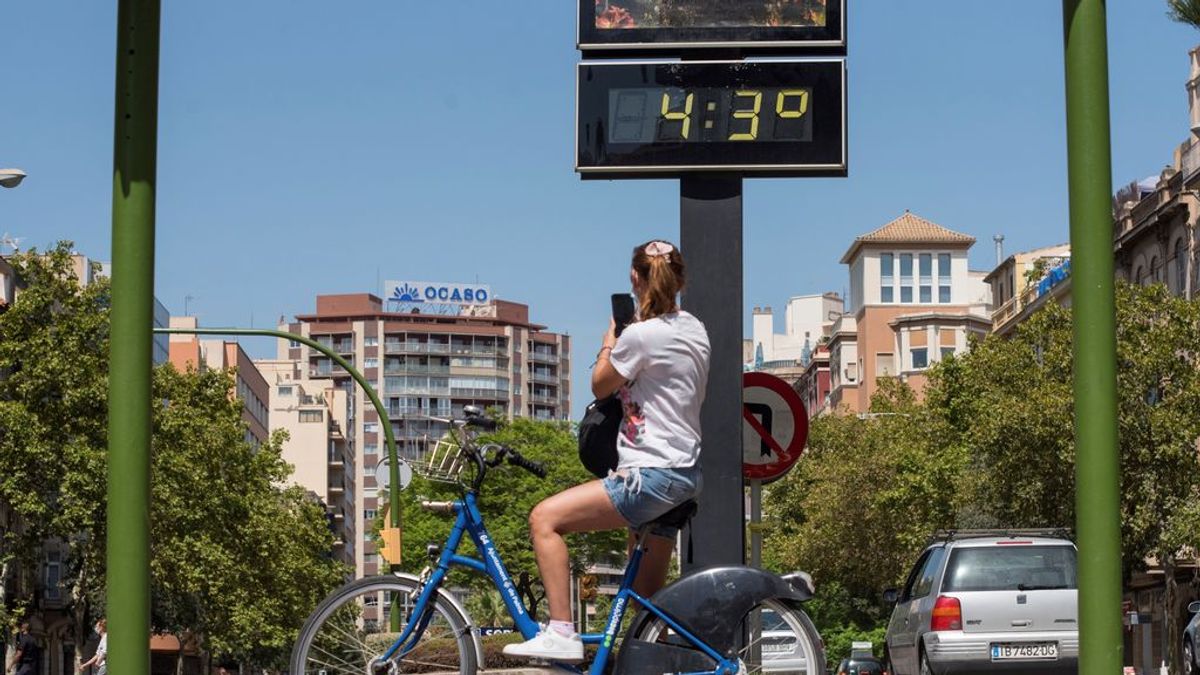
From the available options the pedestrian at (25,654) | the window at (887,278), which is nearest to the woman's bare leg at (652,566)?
the pedestrian at (25,654)

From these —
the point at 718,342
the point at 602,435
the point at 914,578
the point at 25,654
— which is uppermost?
the point at 718,342

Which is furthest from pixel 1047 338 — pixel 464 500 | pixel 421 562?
pixel 464 500

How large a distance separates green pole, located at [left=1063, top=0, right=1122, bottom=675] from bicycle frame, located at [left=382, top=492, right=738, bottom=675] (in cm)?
202

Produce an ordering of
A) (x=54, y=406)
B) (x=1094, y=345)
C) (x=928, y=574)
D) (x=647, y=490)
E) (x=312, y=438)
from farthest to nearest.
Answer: (x=312, y=438) → (x=54, y=406) → (x=928, y=574) → (x=647, y=490) → (x=1094, y=345)

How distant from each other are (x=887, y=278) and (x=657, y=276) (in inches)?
5760

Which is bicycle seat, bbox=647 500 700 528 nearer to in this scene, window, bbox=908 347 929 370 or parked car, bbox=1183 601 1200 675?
parked car, bbox=1183 601 1200 675

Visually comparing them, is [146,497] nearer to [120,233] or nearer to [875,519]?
[120,233]

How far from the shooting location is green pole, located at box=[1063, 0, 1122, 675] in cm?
620

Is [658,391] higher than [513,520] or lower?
lower

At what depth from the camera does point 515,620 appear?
323 inches

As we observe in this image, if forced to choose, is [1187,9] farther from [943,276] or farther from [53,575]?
[943,276]

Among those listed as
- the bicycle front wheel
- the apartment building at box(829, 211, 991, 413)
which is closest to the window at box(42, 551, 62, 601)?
the apartment building at box(829, 211, 991, 413)

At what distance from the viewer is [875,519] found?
81.2 m

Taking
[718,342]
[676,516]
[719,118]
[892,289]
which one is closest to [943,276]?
[892,289]
